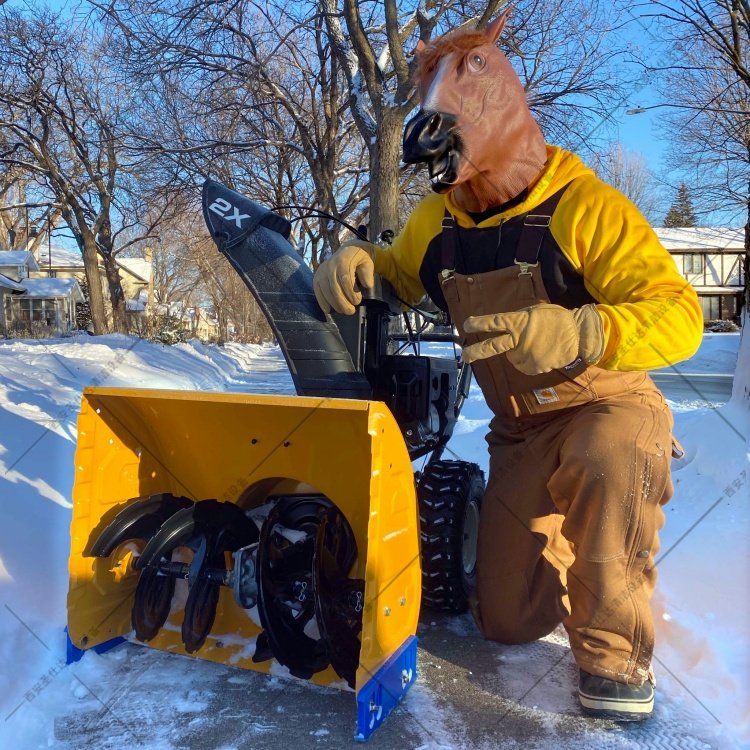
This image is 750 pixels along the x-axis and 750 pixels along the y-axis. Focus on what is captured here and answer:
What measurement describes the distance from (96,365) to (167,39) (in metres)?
5.56

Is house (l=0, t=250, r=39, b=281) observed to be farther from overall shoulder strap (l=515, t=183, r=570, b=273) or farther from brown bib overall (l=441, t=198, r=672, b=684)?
overall shoulder strap (l=515, t=183, r=570, b=273)

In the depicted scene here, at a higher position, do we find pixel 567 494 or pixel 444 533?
pixel 567 494

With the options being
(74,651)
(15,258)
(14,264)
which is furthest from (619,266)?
(15,258)

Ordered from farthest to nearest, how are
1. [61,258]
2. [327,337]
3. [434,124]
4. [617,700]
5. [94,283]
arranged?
[61,258] < [94,283] < [327,337] < [434,124] < [617,700]

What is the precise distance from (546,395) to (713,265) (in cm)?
4230

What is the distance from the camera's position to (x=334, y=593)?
7.10 ft

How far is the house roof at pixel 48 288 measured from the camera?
38.8 m

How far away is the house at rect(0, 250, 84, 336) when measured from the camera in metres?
37.3

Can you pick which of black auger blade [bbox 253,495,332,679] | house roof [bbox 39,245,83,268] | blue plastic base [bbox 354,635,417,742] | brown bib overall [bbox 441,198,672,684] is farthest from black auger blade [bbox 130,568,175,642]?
house roof [bbox 39,245,83,268]

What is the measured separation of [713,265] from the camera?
4003cm

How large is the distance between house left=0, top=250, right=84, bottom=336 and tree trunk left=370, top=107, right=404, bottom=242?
3032 cm

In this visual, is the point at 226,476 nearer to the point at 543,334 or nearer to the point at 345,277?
the point at 345,277

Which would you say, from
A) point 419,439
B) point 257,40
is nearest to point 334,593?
point 419,439

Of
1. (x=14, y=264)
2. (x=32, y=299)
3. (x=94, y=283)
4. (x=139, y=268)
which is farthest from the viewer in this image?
(x=139, y=268)
